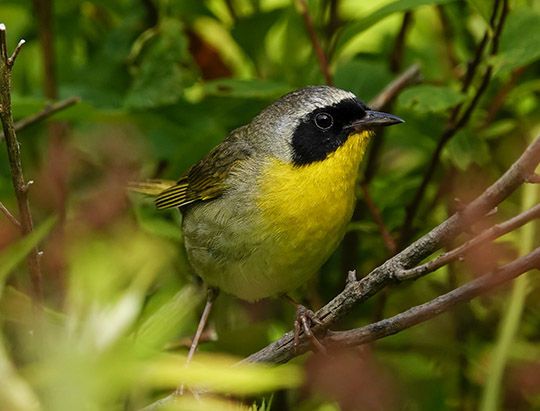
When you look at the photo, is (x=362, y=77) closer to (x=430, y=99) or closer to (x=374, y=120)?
(x=374, y=120)

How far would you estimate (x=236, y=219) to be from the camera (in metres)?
2.29

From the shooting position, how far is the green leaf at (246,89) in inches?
83.8

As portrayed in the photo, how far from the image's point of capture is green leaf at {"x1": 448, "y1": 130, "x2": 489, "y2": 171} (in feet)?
6.90

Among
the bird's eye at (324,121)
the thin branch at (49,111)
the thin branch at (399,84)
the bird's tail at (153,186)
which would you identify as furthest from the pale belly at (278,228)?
the thin branch at (49,111)

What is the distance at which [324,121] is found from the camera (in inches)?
96.0

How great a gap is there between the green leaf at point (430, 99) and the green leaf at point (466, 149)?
180 millimetres

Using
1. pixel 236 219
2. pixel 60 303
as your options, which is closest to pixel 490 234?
pixel 60 303

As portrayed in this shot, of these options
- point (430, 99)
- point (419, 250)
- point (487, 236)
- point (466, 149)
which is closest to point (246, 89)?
point (430, 99)

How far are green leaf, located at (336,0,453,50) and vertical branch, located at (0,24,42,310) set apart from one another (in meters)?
1.09

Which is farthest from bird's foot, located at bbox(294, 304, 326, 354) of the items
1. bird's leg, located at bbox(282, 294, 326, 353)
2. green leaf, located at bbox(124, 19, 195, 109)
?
green leaf, located at bbox(124, 19, 195, 109)

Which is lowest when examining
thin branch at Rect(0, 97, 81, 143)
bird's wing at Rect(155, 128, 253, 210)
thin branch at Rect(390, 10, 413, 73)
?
bird's wing at Rect(155, 128, 253, 210)

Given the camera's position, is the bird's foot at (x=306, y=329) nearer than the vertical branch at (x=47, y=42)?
Yes

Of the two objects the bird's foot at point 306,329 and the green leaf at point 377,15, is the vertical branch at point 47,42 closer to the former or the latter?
the green leaf at point 377,15

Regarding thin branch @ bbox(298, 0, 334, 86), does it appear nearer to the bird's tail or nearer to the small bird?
the small bird
